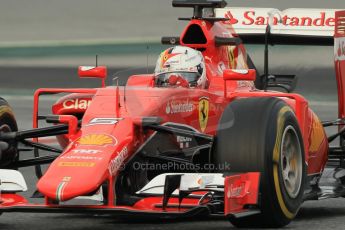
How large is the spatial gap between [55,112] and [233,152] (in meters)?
2.47

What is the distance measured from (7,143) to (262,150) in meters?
2.12

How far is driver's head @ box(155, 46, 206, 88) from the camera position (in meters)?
8.91

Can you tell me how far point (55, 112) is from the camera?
9562 mm

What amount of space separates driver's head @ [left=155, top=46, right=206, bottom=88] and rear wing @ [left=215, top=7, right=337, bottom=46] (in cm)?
211

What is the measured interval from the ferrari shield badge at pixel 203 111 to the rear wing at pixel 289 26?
8.34 ft

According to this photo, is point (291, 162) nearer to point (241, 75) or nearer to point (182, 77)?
point (241, 75)

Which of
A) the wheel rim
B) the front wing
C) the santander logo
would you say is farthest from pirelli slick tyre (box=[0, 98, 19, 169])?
the santander logo

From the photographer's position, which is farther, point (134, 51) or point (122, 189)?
Result: point (134, 51)

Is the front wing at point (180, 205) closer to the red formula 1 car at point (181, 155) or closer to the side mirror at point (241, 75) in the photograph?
the red formula 1 car at point (181, 155)

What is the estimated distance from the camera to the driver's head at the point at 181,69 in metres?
8.91

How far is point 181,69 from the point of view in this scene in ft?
29.4

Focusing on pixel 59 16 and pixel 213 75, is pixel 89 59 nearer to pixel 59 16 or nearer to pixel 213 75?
pixel 59 16

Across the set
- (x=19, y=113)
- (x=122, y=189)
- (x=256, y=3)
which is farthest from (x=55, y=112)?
(x=256, y=3)

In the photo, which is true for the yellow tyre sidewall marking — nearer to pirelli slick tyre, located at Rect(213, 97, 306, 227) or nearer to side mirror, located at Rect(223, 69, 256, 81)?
pirelli slick tyre, located at Rect(213, 97, 306, 227)
